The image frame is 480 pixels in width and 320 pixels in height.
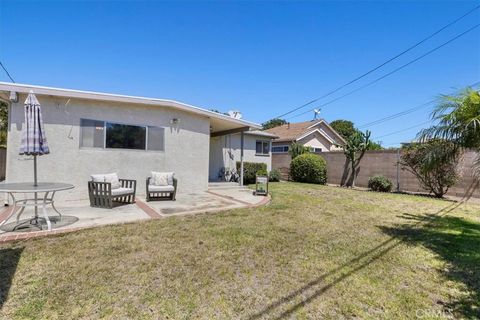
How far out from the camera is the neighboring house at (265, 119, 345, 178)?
69.9 feet

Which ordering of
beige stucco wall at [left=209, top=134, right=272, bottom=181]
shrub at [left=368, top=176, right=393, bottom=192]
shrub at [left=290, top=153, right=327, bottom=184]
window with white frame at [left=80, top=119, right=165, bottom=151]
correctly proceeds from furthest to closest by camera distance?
shrub at [left=290, top=153, right=327, bottom=184], beige stucco wall at [left=209, top=134, right=272, bottom=181], shrub at [left=368, top=176, right=393, bottom=192], window with white frame at [left=80, top=119, right=165, bottom=151]

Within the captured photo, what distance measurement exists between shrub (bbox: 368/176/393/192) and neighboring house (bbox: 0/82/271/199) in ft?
29.5

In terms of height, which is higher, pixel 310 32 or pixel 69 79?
pixel 310 32

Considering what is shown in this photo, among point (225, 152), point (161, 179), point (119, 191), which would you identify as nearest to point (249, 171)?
point (225, 152)

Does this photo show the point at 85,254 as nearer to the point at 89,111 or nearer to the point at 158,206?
the point at 158,206

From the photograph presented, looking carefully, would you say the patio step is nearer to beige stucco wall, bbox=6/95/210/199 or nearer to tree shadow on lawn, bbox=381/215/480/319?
beige stucco wall, bbox=6/95/210/199

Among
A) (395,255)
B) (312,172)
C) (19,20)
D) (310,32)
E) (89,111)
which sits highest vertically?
(310,32)

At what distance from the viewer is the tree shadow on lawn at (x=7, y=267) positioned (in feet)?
9.65

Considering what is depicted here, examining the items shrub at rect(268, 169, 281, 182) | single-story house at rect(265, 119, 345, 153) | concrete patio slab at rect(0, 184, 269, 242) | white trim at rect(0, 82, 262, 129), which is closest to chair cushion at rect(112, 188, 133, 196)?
concrete patio slab at rect(0, 184, 269, 242)

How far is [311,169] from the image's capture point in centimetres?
1717

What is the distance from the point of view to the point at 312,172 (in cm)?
1720

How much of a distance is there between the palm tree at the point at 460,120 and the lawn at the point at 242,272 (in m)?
2.12


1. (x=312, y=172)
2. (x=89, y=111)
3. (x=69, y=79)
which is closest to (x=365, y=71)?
(x=312, y=172)

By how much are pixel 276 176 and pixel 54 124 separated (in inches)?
529
